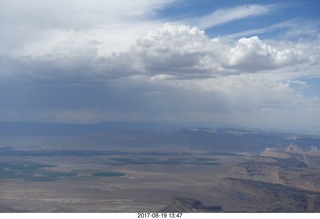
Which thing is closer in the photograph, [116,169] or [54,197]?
[54,197]

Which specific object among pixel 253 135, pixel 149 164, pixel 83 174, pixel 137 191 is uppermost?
pixel 253 135

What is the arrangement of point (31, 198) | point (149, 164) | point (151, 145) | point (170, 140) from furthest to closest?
point (170, 140) → point (151, 145) → point (149, 164) → point (31, 198)

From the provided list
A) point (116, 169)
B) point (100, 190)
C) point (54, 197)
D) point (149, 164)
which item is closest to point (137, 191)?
point (100, 190)

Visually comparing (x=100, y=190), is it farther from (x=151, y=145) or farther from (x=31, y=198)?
(x=151, y=145)

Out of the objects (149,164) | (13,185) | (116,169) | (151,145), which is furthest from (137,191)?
(151,145)

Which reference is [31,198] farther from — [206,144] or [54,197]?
[206,144]

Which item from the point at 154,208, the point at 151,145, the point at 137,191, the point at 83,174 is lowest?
the point at 154,208

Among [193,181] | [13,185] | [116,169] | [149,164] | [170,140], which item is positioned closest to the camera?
[13,185]

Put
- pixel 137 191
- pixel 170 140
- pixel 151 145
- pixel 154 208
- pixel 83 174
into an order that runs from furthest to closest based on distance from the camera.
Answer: pixel 170 140, pixel 151 145, pixel 83 174, pixel 137 191, pixel 154 208

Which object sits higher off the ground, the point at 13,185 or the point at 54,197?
the point at 13,185
